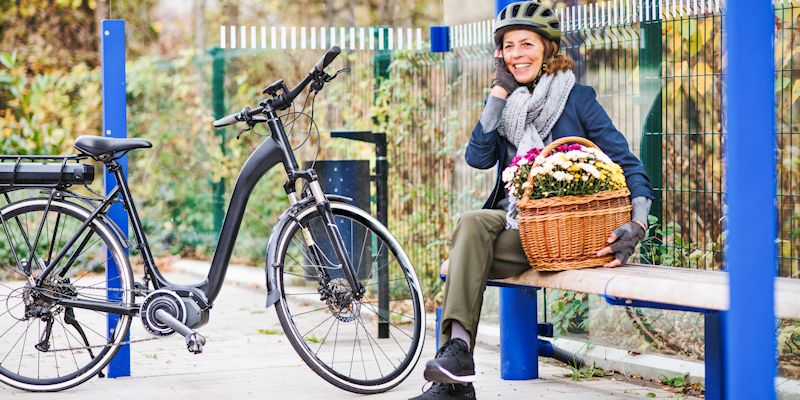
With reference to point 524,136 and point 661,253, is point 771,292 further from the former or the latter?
point 661,253

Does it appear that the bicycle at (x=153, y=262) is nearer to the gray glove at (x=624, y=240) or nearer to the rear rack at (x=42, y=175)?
the rear rack at (x=42, y=175)

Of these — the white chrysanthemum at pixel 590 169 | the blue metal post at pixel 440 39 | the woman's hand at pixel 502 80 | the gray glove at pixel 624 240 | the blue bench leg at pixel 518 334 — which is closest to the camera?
the white chrysanthemum at pixel 590 169

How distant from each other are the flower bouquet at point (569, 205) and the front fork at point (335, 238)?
833 millimetres

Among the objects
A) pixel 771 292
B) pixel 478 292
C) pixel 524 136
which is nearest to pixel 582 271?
pixel 478 292

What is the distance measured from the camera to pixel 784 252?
3.47 m

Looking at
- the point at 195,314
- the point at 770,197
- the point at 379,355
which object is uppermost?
the point at 770,197

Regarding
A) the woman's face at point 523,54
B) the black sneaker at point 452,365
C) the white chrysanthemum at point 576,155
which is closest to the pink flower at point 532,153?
the white chrysanthemum at point 576,155

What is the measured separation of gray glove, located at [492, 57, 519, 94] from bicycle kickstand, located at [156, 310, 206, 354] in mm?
1653

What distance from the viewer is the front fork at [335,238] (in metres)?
3.44

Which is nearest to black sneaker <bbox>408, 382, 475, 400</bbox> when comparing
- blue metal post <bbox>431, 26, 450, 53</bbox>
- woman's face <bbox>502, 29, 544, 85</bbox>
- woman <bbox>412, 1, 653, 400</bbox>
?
woman <bbox>412, 1, 653, 400</bbox>

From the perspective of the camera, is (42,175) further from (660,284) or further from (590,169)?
(660,284)

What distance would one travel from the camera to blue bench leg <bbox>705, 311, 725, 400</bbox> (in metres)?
2.65

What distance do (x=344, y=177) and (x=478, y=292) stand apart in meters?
2.05

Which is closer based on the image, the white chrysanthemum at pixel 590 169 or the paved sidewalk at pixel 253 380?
the white chrysanthemum at pixel 590 169
